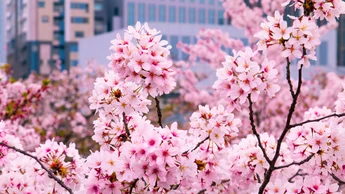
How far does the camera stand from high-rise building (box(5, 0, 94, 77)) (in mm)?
68812

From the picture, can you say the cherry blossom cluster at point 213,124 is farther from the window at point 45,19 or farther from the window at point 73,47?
the window at point 45,19

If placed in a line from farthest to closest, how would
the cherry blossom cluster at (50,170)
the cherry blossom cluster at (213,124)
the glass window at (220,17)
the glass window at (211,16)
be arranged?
1. the glass window at (220,17)
2. the glass window at (211,16)
3. the cherry blossom cluster at (50,170)
4. the cherry blossom cluster at (213,124)

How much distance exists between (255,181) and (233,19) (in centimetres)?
1118

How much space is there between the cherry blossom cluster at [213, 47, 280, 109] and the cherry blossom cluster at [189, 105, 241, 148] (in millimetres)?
196

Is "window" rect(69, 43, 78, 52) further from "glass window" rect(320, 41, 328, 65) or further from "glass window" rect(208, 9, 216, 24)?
"glass window" rect(320, 41, 328, 65)

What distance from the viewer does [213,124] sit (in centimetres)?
340

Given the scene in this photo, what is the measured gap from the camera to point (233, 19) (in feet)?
48.9

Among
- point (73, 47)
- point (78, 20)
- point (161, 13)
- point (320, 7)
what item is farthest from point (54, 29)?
point (320, 7)

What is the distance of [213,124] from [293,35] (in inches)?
26.0

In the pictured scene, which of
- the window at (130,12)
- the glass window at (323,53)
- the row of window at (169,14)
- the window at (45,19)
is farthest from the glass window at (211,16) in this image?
the glass window at (323,53)

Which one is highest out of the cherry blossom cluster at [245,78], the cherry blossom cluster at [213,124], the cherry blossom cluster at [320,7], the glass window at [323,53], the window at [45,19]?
the cherry blossom cluster at [320,7]

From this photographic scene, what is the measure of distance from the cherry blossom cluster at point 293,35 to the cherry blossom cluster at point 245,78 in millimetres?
111

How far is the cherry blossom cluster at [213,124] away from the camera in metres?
3.40

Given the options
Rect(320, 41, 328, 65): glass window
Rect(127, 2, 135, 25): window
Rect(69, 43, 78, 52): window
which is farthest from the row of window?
Rect(320, 41, 328, 65): glass window
